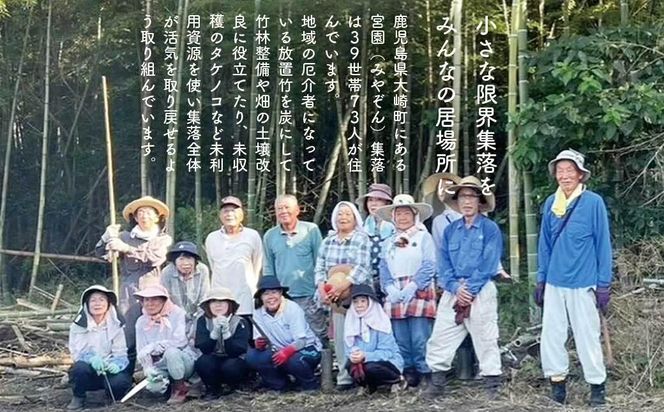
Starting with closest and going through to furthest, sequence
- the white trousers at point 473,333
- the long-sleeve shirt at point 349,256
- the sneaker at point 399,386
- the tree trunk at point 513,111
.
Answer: the white trousers at point 473,333, the sneaker at point 399,386, the long-sleeve shirt at point 349,256, the tree trunk at point 513,111

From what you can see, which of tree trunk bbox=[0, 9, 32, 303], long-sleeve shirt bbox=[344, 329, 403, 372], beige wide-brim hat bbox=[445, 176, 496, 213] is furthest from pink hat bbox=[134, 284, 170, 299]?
tree trunk bbox=[0, 9, 32, 303]

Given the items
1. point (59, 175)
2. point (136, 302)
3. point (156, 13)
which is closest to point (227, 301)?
point (136, 302)

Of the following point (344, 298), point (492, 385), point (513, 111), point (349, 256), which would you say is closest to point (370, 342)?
point (344, 298)

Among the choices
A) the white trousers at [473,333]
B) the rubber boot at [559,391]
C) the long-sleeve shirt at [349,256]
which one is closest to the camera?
the rubber boot at [559,391]

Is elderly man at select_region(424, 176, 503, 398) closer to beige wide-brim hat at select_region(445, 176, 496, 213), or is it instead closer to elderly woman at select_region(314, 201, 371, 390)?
beige wide-brim hat at select_region(445, 176, 496, 213)

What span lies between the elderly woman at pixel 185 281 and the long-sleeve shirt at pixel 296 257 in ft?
1.62

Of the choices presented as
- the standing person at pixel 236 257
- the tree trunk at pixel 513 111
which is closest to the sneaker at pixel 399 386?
the standing person at pixel 236 257

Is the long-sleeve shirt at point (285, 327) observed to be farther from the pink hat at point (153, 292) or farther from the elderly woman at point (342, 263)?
the pink hat at point (153, 292)

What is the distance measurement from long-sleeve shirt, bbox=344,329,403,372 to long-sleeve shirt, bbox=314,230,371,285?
1.18ft

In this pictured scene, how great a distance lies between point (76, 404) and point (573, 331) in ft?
9.82

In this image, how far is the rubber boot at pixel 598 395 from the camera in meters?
4.83

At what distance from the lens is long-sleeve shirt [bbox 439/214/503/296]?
5.15 m

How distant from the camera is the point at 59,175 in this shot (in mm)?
11648

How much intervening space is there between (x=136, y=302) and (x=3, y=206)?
5628mm
